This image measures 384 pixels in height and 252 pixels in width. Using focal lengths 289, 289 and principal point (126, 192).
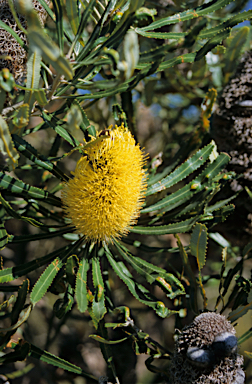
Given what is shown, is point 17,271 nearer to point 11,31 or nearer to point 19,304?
point 19,304

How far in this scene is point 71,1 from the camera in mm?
537

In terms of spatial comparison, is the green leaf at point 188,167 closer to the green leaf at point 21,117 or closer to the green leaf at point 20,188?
the green leaf at point 20,188

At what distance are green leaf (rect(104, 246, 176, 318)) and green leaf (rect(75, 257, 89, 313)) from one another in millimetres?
126

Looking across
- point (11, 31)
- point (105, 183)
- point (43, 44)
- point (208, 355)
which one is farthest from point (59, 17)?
point (208, 355)

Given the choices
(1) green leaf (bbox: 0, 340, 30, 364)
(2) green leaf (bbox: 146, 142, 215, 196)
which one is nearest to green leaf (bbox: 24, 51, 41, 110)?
(2) green leaf (bbox: 146, 142, 215, 196)

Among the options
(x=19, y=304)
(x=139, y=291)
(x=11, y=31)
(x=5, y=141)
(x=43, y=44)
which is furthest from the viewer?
(x=139, y=291)

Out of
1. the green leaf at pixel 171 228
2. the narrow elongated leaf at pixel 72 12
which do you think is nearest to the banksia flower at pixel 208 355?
the green leaf at pixel 171 228

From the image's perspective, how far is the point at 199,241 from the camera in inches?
31.9

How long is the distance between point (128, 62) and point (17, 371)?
1.17 m

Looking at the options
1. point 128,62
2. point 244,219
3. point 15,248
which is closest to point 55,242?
point 15,248

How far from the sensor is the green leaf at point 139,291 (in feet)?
2.57

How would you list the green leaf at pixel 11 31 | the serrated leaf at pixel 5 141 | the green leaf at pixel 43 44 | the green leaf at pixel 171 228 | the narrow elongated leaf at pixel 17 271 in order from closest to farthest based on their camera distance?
the green leaf at pixel 43 44 < the serrated leaf at pixel 5 141 < the green leaf at pixel 11 31 < the narrow elongated leaf at pixel 17 271 < the green leaf at pixel 171 228

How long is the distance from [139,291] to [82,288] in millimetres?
241

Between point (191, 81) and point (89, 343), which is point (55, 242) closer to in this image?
point (89, 343)
